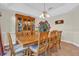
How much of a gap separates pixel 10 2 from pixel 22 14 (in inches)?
10.6

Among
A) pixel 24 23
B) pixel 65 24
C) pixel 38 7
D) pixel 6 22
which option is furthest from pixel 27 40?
pixel 65 24

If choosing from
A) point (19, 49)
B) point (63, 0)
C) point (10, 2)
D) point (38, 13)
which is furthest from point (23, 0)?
point (19, 49)

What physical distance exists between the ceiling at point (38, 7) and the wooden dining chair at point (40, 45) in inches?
12.6

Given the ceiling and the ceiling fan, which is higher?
the ceiling

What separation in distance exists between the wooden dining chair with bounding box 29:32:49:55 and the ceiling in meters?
0.32

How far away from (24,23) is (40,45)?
440mm

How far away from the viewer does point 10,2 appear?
1438 mm

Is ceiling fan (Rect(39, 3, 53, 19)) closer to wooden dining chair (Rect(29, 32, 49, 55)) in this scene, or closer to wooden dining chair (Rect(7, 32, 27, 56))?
wooden dining chair (Rect(29, 32, 49, 55))

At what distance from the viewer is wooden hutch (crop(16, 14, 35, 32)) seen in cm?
144

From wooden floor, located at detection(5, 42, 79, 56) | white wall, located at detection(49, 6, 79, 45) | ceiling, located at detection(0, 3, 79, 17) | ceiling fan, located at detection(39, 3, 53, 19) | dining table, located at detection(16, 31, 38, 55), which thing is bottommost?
wooden floor, located at detection(5, 42, 79, 56)

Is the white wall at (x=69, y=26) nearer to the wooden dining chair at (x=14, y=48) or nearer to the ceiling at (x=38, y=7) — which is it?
the ceiling at (x=38, y=7)

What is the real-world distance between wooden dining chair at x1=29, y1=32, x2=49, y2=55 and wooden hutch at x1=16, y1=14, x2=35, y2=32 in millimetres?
159

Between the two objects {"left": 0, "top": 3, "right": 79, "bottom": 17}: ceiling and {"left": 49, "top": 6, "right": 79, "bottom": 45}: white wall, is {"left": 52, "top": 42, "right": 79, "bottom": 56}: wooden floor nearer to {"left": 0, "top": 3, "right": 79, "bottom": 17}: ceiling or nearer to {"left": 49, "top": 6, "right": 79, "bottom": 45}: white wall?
{"left": 49, "top": 6, "right": 79, "bottom": 45}: white wall

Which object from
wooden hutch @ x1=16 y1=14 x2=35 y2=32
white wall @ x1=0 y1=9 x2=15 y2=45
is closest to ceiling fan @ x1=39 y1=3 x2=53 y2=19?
wooden hutch @ x1=16 y1=14 x2=35 y2=32
